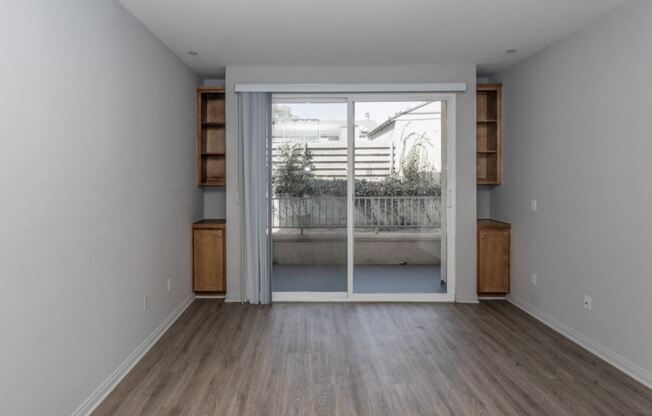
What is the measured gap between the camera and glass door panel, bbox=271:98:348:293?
455 centimetres

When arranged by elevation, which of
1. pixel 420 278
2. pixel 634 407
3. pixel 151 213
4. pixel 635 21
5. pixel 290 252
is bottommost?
pixel 634 407

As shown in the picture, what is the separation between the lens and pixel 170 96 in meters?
3.85

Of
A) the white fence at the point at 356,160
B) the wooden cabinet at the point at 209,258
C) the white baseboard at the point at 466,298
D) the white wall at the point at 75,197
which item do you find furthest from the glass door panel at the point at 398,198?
the white wall at the point at 75,197

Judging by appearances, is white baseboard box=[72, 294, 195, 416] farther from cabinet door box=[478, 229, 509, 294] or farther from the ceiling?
cabinet door box=[478, 229, 509, 294]

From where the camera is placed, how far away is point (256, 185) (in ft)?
14.5

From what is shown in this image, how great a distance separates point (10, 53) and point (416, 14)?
2.59 metres

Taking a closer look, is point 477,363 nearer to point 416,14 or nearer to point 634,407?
point 634,407

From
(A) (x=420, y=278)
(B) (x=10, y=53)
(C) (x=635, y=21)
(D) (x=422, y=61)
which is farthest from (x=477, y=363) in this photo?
(B) (x=10, y=53)

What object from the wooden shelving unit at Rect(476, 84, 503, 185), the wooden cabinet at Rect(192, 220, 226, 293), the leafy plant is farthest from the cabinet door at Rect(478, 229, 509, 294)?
the wooden cabinet at Rect(192, 220, 226, 293)

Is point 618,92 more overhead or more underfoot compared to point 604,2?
more underfoot

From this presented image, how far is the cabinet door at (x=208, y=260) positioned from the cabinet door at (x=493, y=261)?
2.94 meters

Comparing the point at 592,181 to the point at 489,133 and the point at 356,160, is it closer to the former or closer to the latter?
the point at 489,133

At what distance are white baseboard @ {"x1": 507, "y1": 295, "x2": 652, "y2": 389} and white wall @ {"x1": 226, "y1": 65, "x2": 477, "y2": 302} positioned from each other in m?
0.64

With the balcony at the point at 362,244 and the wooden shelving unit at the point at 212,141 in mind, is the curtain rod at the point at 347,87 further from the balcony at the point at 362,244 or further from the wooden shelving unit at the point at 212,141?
the balcony at the point at 362,244
